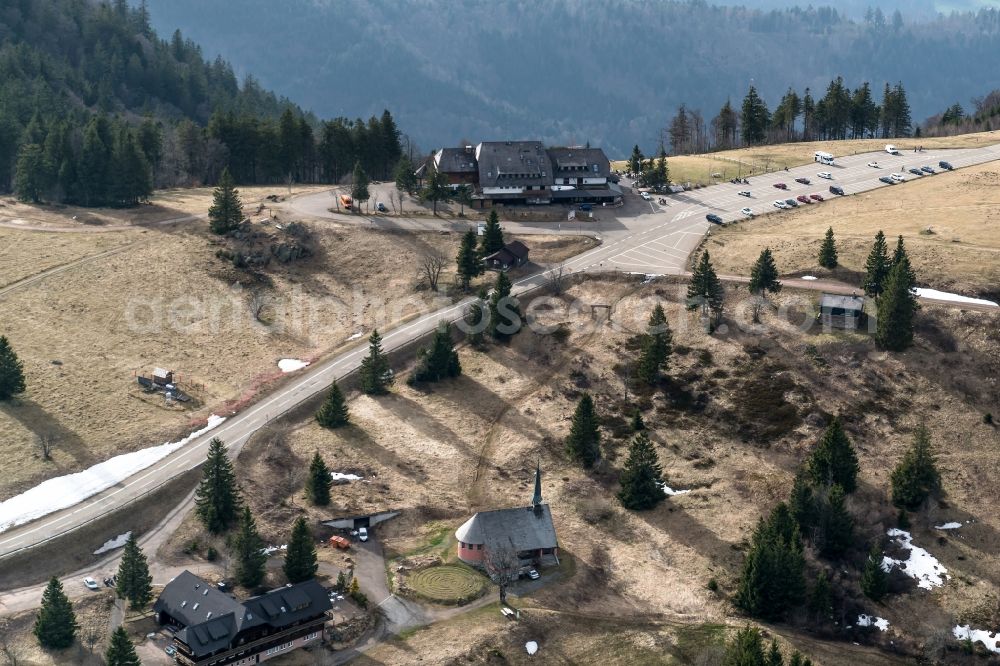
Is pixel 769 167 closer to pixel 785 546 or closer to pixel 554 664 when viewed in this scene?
pixel 785 546

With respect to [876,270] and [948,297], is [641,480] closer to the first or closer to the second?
[876,270]

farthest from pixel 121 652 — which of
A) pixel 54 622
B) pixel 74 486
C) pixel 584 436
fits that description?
pixel 584 436

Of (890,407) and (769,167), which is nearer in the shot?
(890,407)

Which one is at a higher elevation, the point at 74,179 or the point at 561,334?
the point at 74,179

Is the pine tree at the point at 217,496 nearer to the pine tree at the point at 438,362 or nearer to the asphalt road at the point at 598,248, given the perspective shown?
the asphalt road at the point at 598,248

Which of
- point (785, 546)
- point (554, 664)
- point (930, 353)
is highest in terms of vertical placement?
point (930, 353)

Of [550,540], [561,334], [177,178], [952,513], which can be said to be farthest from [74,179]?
[952,513]
